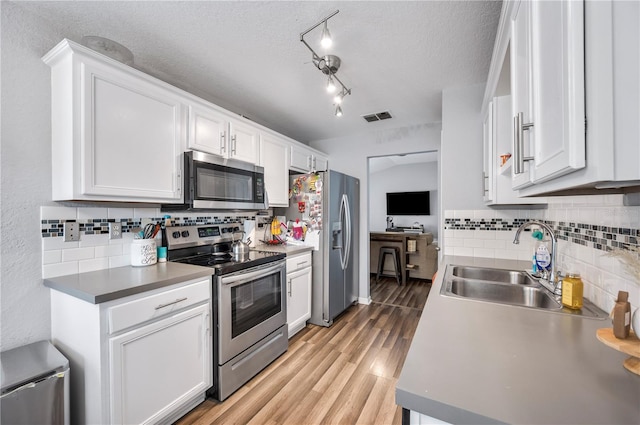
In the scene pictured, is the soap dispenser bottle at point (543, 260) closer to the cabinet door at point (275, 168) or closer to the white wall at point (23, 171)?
the cabinet door at point (275, 168)

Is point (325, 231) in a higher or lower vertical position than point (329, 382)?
higher

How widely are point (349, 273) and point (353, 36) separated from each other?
253 cm

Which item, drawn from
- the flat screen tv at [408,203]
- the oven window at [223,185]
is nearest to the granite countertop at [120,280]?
the oven window at [223,185]

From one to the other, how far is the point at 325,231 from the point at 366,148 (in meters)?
1.44

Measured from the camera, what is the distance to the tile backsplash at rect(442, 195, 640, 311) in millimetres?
971

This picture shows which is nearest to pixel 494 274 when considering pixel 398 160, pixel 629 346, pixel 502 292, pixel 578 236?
pixel 502 292

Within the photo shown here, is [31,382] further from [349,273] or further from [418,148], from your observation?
[418,148]

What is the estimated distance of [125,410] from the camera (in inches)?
54.1

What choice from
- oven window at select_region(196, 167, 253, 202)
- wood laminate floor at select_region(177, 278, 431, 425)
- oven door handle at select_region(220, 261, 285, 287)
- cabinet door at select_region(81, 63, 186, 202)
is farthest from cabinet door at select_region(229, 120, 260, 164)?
wood laminate floor at select_region(177, 278, 431, 425)

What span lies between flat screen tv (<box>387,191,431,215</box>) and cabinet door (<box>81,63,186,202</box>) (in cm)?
526

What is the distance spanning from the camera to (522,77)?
945 millimetres

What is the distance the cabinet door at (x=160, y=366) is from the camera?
136 cm

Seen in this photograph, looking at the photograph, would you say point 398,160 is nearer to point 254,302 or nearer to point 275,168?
point 275,168

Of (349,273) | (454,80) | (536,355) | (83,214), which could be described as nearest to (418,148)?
(454,80)
